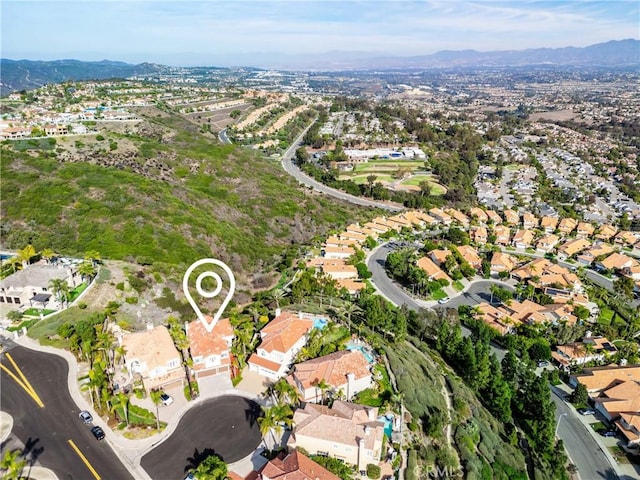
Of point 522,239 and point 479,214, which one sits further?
point 479,214

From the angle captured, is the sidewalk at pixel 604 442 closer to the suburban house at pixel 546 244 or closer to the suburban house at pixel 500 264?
the suburban house at pixel 500 264

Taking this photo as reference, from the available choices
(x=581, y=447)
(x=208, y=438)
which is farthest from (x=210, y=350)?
(x=581, y=447)

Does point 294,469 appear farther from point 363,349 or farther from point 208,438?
point 363,349

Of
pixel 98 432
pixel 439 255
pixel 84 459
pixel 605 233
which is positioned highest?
pixel 98 432

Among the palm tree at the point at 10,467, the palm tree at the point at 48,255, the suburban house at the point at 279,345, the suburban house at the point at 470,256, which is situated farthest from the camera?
the suburban house at the point at 470,256

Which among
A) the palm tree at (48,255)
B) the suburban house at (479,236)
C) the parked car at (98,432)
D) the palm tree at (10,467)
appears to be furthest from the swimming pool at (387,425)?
the suburban house at (479,236)

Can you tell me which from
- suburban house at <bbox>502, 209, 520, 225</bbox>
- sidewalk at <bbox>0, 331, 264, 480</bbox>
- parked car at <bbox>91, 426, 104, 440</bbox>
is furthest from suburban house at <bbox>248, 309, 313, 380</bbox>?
suburban house at <bbox>502, 209, 520, 225</bbox>
